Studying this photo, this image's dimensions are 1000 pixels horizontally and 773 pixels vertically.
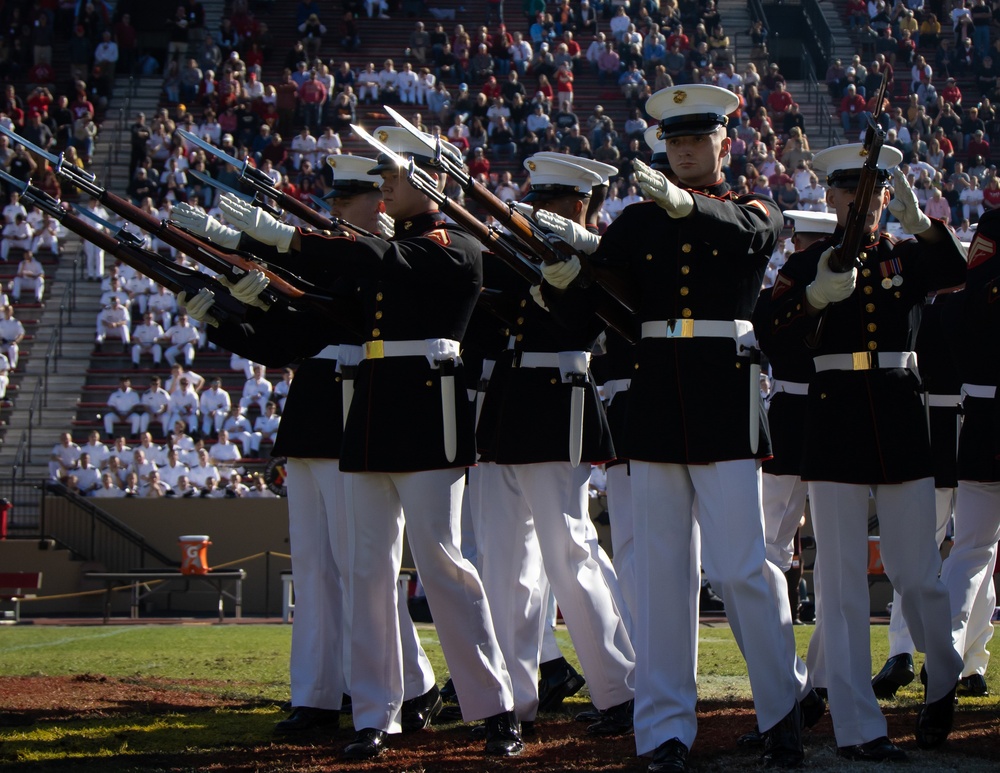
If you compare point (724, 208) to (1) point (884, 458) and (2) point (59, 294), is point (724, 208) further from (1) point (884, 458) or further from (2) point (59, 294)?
(2) point (59, 294)

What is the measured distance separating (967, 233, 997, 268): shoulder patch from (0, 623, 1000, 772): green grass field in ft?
7.79

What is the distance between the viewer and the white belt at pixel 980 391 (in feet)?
23.1

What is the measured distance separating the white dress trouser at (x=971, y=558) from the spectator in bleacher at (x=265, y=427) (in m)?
12.8

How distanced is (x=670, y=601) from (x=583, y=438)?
4.33ft

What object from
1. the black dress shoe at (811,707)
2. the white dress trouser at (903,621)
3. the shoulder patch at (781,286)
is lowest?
the black dress shoe at (811,707)

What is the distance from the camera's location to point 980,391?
7.08m

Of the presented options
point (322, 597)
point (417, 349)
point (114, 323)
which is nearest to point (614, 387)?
point (322, 597)

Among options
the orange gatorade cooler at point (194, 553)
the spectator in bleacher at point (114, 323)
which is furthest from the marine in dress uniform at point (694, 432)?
the spectator in bleacher at point (114, 323)

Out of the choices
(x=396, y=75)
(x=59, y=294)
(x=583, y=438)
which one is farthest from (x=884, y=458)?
(x=396, y=75)

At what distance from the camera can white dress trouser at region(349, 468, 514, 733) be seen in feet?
19.5

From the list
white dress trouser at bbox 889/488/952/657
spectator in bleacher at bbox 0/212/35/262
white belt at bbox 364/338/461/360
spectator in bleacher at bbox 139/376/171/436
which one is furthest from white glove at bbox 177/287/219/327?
spectator in bleacher at bbox 0/212/35/262

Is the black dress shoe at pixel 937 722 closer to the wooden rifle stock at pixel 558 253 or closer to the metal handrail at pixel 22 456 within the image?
the wooden rifle stock at pixel 558 253

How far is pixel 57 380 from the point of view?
21188mm

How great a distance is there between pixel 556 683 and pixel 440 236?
2.44 metres
